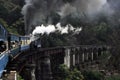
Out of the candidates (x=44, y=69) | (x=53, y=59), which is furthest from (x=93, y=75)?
(x=44, y=69)

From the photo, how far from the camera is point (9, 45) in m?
27.1

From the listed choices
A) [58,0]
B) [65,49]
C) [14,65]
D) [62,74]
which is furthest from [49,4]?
[14,65]

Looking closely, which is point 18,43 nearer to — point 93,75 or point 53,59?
point 53,59

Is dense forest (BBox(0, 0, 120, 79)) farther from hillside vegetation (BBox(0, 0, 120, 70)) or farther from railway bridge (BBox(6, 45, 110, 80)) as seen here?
railway bridge (BBox(6, 45, 110, 80))

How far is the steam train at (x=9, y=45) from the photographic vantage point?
74.8ft

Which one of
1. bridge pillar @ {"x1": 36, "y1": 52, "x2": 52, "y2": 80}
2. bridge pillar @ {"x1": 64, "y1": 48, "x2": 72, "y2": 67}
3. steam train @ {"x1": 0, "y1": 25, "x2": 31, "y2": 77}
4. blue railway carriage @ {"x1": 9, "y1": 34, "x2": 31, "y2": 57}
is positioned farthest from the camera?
bridge pillar @ {"x1": 64, "y1": 48, "x2": 72, "y2": 67}

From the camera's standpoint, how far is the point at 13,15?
77438 millimetres

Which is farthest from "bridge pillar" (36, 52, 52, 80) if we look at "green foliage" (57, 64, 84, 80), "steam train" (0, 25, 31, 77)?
"steam train" (0, 25, 31, 77)

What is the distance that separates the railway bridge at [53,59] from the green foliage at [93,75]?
3.07 meters

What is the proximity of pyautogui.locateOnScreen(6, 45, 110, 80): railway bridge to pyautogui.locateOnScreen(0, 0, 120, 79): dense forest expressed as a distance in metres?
3.30

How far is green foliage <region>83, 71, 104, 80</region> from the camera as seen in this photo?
181ft

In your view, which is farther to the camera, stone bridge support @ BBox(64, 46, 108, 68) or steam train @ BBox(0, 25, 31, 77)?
stone bridge support @ BBox(64, 46, 108, 68)

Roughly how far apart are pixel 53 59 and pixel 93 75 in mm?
6496

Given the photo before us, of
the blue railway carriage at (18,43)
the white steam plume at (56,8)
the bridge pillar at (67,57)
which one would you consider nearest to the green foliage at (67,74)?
the bridge pillar at (67,57)
